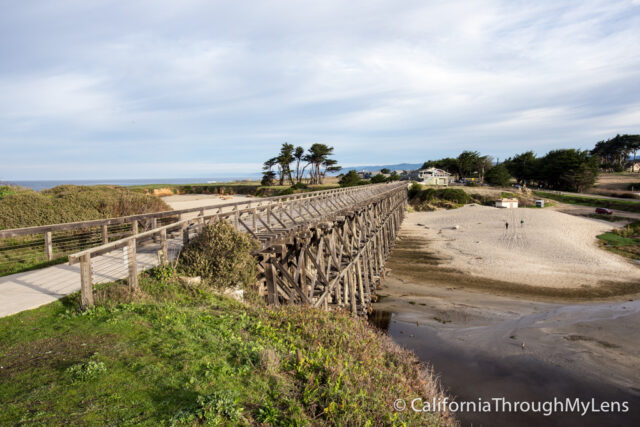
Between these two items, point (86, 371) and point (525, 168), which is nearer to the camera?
point (86, 371)

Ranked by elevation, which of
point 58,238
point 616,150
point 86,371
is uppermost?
point 616,150

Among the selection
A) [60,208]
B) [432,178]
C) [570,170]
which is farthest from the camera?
[432,178]

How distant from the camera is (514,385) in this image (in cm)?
1072

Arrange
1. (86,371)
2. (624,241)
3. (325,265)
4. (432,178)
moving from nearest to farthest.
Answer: (86,371) → (325,265) → (624,241) → (432,178)

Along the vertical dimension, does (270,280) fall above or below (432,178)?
below

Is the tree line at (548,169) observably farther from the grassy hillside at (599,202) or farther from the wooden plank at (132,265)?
the wooden plank at (132,265)

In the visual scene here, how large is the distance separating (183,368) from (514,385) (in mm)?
10718

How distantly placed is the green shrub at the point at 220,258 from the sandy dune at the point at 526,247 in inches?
789

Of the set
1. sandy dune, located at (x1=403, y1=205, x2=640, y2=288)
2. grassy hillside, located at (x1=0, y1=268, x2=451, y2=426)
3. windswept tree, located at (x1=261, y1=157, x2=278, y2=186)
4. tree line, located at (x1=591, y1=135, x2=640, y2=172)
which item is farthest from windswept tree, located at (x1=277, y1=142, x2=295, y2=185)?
tree line, located at (x1=591, y1=135, x2=640, y2=172)

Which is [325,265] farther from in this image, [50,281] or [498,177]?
[498,177]

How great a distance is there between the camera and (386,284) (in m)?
22.0

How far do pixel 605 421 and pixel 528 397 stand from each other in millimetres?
1779

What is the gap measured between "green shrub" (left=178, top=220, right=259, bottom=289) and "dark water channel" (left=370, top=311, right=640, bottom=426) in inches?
283

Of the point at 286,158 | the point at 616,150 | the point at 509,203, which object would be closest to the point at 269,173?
the point at 286,158
